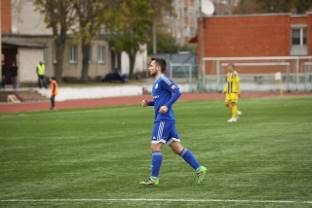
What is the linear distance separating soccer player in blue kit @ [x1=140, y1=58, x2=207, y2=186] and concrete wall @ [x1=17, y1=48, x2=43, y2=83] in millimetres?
48515

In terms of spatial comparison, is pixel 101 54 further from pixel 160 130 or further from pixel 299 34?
pixel 160 130

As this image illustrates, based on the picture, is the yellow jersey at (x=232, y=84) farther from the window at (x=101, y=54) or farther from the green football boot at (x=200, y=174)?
the window at (x=101, y=54)

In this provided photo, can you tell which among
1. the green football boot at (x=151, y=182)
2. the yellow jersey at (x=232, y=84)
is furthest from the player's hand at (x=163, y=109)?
the yellow jersey at (x=232, y=84)

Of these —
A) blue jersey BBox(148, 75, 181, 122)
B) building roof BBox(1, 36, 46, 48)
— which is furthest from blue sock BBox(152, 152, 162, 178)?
building roof BBox(1, 36, 46, 48)

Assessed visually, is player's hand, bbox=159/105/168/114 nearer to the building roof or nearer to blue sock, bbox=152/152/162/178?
blue sock, bbox=152/152/162/178

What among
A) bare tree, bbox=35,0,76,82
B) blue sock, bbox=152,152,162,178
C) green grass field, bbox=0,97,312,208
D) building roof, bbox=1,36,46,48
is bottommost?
green grass field, bbox=0,97,312,208

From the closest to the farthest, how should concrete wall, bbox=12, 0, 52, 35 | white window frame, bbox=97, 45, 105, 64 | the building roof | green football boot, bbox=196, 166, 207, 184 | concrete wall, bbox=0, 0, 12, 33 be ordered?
green football boot, bbox=196, 166, 207, 184 → the building roof → concrete wall, bbox=0, 0, 12, 33 → concrete wall, bbox=12, 0, 52, 35 → white window frame, bbox=97, 45, 105, 64

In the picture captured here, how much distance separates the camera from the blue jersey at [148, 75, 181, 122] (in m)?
12.9

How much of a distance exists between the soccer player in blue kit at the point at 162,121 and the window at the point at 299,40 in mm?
64524

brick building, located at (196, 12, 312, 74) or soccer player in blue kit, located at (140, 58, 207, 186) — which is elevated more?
brick building, located at (196, 12, 312, 74)

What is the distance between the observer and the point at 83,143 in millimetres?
20766

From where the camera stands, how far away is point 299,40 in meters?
77.6

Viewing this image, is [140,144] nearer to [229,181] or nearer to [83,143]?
[83,143]

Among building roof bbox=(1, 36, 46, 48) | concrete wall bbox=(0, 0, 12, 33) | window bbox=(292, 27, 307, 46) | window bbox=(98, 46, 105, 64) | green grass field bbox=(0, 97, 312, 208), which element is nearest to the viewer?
green grass field bbox=(0, 97, 312, 208)
